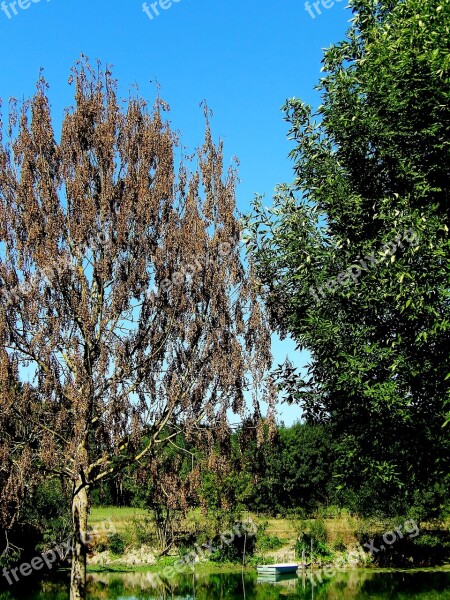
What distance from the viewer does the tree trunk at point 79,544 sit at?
44.5ft

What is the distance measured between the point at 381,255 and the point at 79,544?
8600mm

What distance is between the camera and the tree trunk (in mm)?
13578

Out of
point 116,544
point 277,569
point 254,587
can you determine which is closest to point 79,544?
point 254,587

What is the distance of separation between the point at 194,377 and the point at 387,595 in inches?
731

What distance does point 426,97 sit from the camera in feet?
38.2

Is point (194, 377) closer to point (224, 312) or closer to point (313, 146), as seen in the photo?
point (224, 312)

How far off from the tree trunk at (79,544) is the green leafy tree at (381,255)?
5.10 m

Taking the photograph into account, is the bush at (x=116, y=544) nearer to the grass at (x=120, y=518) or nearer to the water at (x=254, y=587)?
the grass at (x=120, y=518)

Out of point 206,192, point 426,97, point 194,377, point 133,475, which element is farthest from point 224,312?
point 426,97

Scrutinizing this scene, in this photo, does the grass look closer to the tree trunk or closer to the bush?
the bush

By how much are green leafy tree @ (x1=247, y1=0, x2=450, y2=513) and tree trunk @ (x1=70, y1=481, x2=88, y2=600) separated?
5098 mm

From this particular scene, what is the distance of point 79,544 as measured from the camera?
44.5 feet

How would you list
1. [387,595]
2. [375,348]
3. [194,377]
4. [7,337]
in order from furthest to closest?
[387,595] < [194,377] < [7,337] < [375,348]

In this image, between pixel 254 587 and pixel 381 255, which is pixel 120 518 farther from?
pixel 381 255
